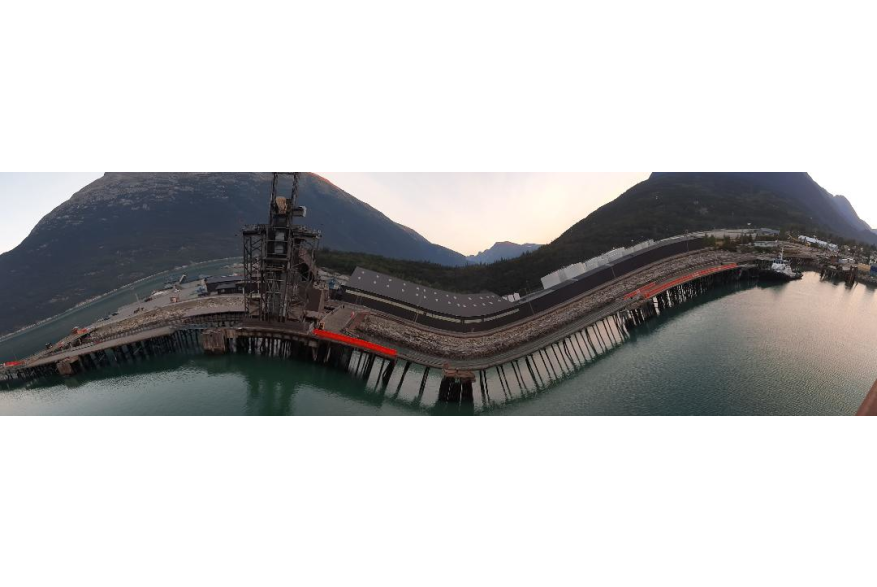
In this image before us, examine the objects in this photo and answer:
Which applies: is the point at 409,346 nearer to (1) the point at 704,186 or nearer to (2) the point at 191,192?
(1) the point at 704,186

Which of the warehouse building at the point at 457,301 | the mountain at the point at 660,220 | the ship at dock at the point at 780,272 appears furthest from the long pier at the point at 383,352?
the ship at dock at the point at 780,272

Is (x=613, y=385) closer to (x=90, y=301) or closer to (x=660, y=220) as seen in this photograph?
(x=660, y=220)

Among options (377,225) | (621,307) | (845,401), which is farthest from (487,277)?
(377,225)

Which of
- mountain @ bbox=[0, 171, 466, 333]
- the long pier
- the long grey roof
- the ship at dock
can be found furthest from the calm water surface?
mountain @ bbox=[0, 171, 466, 333]

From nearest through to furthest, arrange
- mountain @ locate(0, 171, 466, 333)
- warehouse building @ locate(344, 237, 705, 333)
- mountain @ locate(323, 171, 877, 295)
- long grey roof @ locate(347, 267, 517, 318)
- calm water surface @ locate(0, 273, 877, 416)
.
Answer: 1. calm water surface @ locate(0, 273, 877, 416)
2. warehouse building @ locate(344, 237, 705, 333)
3. long grey roof @ locate(347, 267, 517, 318)
4. mountain @ locate(323, 171, 877, 295)
5. mountain @ locate(0, 171, 466, 333)

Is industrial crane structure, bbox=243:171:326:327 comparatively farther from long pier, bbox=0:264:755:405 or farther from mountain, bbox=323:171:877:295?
mountain, bbox=323:171:877:295
